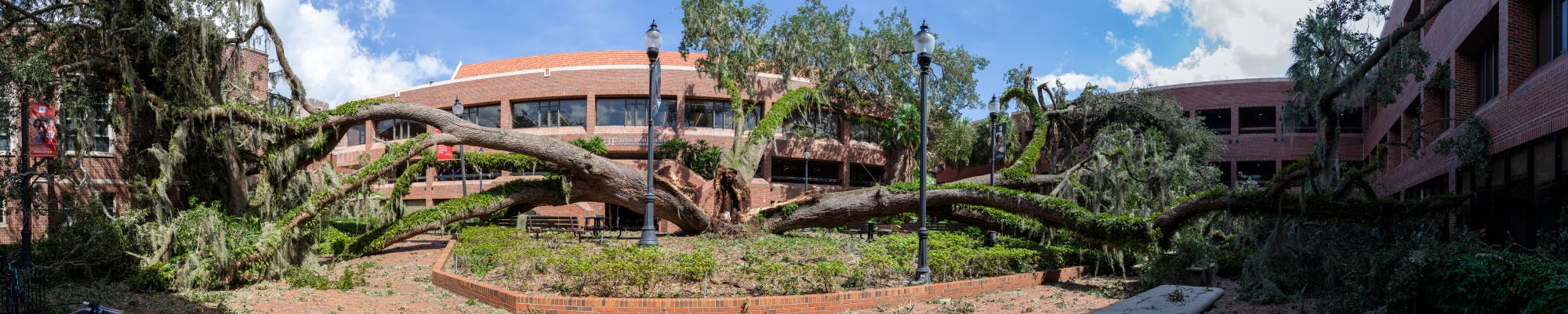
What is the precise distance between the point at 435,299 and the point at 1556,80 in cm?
1518

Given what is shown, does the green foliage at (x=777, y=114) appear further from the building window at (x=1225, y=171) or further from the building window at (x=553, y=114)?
the building window at (x=1225, y=171)

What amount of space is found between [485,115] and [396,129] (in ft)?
19.3

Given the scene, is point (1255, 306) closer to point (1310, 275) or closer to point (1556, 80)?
point (1310, 275)

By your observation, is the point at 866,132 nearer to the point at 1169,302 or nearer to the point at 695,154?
the point at 695,154

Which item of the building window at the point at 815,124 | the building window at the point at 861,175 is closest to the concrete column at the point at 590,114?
the building window at the point at 815,124

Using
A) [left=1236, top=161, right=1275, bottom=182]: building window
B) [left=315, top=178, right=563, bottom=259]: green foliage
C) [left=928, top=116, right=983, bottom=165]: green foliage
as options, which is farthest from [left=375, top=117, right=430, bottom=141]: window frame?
[left=1236, top=161, right=1275, bottom=182]: building window

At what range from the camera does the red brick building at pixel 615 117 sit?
33.0 m

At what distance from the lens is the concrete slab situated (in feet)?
32.3

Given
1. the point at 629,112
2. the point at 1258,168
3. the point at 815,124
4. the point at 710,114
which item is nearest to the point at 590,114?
the point at 629,112

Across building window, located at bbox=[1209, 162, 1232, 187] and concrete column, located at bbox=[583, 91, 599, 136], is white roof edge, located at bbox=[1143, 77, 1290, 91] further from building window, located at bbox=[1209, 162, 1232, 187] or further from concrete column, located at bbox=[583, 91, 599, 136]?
concrete column, located at bbox=[583, 91, 599, 136]

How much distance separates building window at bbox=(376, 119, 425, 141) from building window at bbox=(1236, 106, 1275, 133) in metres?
38.3

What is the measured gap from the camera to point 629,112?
3356 centimetres

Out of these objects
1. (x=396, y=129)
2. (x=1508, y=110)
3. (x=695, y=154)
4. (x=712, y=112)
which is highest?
(x=712, y=112)

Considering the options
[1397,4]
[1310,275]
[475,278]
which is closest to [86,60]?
[475,278]
